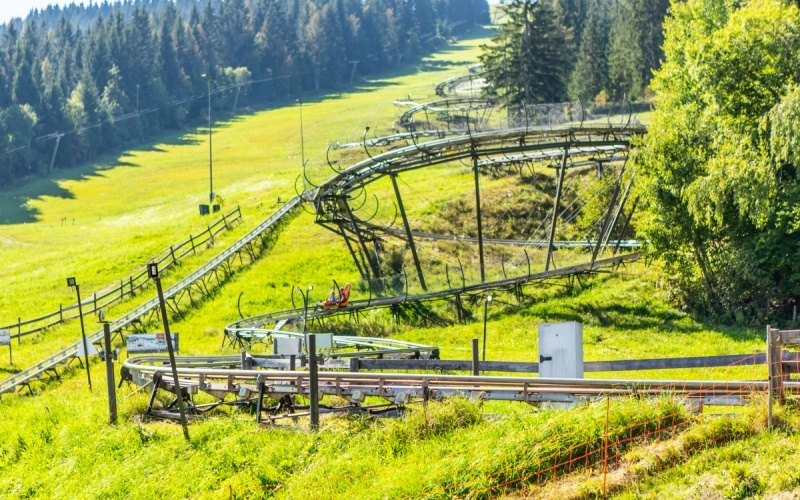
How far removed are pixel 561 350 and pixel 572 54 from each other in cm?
9811

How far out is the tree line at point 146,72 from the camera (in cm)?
13475

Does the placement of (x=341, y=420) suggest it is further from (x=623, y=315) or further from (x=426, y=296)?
(x=426, y=296)

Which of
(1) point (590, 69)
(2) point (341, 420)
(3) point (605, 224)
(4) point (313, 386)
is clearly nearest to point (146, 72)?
(1) point (590, 69)

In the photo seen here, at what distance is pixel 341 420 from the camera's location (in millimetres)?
19547

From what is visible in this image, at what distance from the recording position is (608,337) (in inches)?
1473

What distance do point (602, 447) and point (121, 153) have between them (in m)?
130

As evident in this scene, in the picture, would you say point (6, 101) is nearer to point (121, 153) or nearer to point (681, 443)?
point (121, 153)

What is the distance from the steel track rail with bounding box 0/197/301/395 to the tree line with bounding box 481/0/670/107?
2296cm

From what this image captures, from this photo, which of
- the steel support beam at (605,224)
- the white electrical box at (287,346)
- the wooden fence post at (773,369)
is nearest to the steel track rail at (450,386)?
the wooden fence post at (773,369)

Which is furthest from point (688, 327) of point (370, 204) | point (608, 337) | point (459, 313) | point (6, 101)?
point (6, 101)

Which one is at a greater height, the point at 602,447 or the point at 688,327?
the point at 602,447

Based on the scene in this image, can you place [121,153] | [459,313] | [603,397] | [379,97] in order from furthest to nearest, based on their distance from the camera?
[379,97]
[121,153]
[459,313]
[603,397]

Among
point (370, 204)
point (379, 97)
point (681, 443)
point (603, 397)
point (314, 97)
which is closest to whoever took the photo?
point (681, 443)

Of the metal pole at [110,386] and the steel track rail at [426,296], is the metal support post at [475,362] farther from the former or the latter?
the steel track rail at [426,296]
